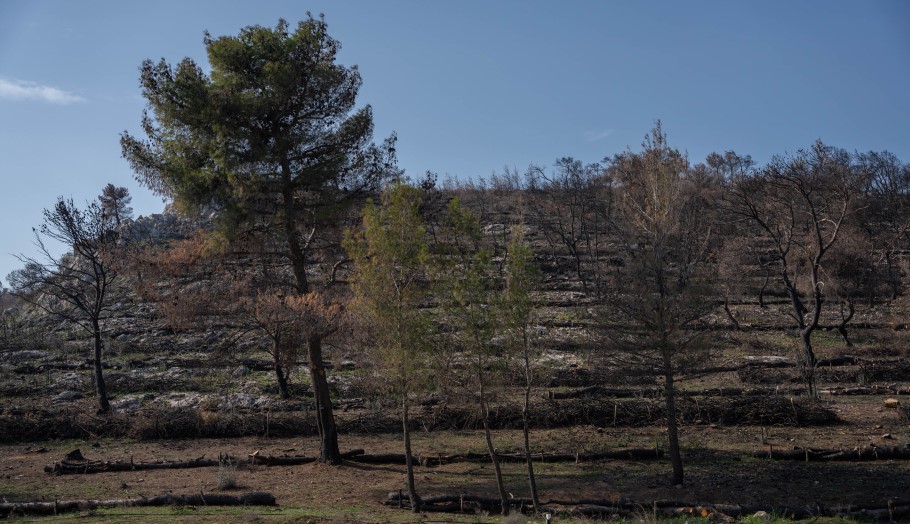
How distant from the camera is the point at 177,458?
2102 cm

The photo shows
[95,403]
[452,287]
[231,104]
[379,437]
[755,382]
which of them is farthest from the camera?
[755,382]

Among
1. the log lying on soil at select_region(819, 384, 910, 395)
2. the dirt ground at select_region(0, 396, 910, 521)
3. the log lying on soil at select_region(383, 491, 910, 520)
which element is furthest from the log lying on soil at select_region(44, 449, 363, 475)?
the log lying on soil at select_region(819, 384, 910, 395)

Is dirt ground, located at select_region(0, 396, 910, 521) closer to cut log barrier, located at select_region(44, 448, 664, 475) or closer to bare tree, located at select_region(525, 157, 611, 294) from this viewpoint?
cut log barrier, located at select_region(44, 448, 664, 475)

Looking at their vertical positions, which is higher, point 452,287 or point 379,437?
point 452,287

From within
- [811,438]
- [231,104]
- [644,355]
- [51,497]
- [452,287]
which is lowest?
[811,438]

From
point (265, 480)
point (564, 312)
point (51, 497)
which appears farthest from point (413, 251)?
point (564, 312)

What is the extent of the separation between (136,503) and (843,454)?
58.4ft

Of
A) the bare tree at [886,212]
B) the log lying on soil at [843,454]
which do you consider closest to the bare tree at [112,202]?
the log lying on soil at [843,454]

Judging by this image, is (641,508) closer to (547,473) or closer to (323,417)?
(547,473)

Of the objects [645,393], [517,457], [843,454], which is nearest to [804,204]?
[645,393]

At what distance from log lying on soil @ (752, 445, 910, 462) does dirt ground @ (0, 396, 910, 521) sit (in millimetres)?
321

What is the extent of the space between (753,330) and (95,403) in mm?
35292

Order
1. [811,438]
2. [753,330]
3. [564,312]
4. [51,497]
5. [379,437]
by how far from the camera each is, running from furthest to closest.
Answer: [564,312], [753,330], [379,437], [811,438], [51,497]

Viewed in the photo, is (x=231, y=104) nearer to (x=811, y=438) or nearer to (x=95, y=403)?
(x=95, y=403)
